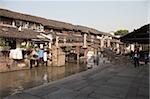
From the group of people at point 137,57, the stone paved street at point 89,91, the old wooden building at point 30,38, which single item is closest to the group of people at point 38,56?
the old wooden building at point 30,38

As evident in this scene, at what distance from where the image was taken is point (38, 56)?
715 inches

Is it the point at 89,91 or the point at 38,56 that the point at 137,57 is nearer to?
the point at 38,56

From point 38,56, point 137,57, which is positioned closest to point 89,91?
point 38,56

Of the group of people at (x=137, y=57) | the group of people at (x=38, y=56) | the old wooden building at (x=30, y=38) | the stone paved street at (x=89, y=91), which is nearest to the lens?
the stone paved street at (x=89, y=91)

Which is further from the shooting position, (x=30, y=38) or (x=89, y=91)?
(x=30, y=38)

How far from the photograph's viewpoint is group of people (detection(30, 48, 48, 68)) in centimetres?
1779

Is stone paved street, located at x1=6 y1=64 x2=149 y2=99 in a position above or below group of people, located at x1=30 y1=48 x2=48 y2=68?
below

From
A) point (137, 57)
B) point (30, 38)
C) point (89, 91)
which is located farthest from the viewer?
point (30, 38)

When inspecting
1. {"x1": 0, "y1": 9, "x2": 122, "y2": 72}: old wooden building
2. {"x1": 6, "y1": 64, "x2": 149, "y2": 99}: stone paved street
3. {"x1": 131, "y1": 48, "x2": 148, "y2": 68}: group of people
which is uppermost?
{"x1": 0, "y1": 9, "x2": 122, "y2": 72}: old wooden building

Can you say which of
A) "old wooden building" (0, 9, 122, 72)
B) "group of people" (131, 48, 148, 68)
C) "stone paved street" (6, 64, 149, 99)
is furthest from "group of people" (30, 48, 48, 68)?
"stone paved street" (6, 64, 149, 99)

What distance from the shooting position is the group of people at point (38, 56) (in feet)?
58.4

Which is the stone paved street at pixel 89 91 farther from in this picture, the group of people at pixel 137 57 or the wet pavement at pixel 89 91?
the group of people at pixel 137 57

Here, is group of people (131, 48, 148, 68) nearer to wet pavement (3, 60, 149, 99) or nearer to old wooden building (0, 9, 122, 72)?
old wooden building (0, 9, 122, 72)

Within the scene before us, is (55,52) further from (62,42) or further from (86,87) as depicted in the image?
(86,87)
